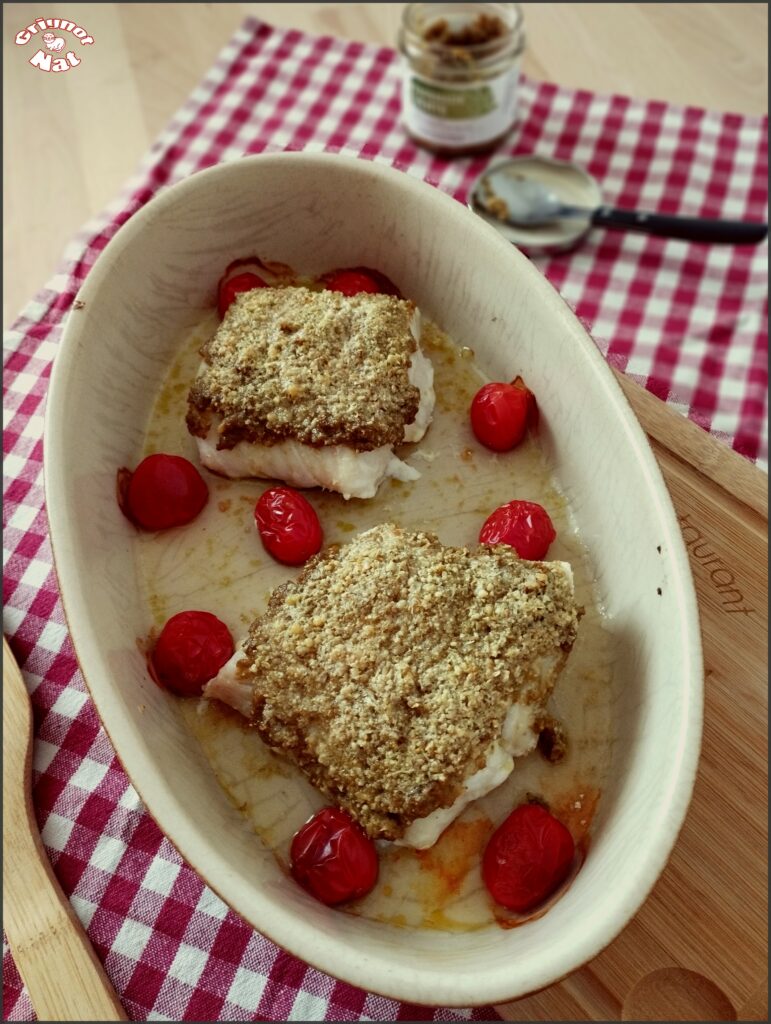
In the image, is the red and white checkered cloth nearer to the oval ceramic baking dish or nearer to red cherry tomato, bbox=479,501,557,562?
the oval ceramic baking dish

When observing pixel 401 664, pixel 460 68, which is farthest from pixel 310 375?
pixel 460 68

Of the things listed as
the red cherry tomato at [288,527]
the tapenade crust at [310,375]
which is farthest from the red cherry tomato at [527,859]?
the tapenade crust at [310,375]

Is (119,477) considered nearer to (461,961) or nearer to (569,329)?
(569,329)

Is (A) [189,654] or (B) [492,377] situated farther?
(B) [492,377]

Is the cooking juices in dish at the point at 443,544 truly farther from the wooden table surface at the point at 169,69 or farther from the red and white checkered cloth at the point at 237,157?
the wooden table surface at the point at 169,69

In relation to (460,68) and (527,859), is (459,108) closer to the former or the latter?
(460,68)

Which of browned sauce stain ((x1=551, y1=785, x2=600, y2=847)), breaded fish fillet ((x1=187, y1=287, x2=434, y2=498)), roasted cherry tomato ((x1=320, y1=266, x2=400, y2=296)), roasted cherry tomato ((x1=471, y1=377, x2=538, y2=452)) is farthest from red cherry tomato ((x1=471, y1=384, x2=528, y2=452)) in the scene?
browned sauce stain ((x1=551, y1=785, x2=600, y2=847))
